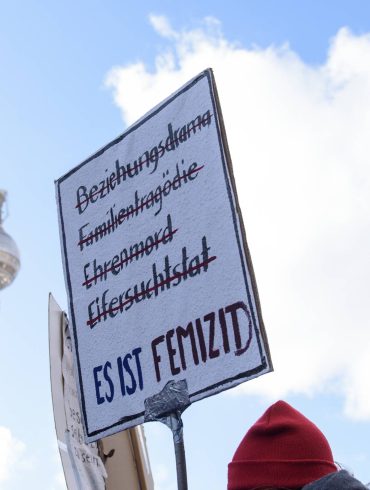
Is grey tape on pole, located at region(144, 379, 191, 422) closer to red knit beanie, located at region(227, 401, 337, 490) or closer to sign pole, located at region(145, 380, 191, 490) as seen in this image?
sign pole, located at region(145, 380, 191, 490)

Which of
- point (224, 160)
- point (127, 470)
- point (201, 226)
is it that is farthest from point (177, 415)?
point (127, 470)

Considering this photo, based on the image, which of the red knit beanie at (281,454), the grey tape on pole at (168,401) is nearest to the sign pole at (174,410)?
the grey tape on pole at (168,401)

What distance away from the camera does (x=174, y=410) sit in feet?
11.7

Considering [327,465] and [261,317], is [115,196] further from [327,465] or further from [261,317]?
[327,465]

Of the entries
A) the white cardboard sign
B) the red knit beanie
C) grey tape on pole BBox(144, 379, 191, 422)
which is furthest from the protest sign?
the red knit beanie

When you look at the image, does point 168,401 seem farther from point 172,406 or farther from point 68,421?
point 68,421

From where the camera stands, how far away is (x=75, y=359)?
4.12 meters

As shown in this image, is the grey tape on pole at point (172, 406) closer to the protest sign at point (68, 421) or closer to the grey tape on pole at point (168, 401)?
the grey tape on pole at point (168, 401)

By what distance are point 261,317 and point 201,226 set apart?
0.45 meters

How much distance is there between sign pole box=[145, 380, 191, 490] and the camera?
11.5 feet

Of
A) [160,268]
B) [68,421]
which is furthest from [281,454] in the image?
[68,421]

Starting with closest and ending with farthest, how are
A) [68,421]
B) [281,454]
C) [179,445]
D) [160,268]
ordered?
[281,454]
[179,445]
[160,268]
[68,421]

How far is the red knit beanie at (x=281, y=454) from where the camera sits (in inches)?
111

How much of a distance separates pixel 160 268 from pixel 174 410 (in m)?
0.53
